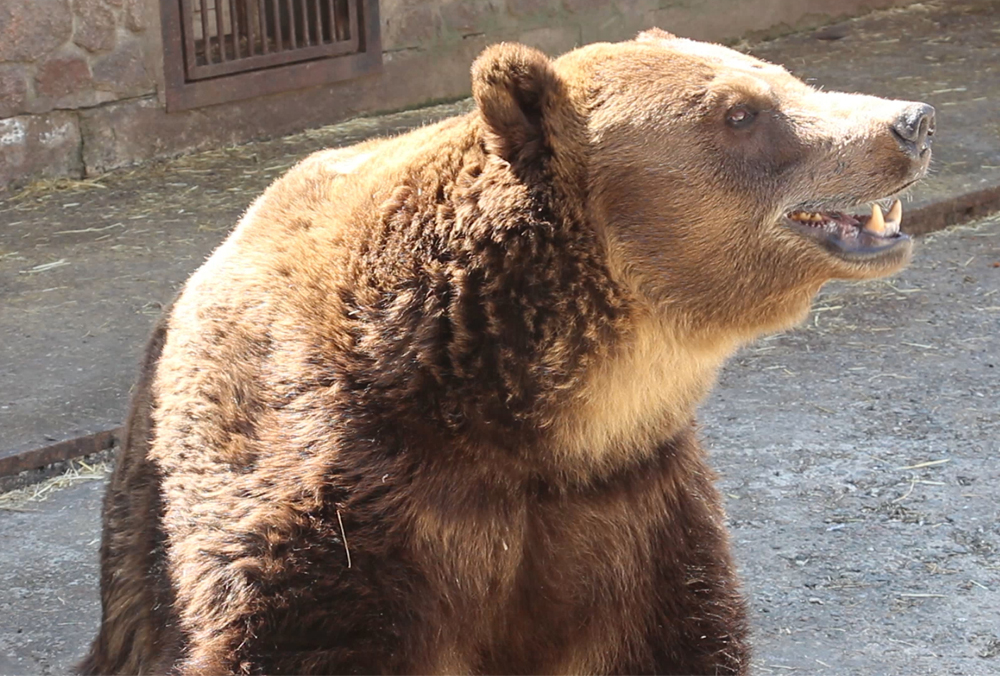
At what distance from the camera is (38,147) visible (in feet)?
24.4

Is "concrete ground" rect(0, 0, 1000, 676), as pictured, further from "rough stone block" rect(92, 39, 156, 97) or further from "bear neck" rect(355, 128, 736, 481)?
"bear neck" rect(355, 128, 736, 481)

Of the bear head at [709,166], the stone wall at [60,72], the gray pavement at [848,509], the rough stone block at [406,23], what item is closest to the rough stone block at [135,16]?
the stone wall at [60,72]

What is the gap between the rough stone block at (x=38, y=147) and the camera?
7340 mm

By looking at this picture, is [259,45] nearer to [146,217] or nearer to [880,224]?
[146,217]

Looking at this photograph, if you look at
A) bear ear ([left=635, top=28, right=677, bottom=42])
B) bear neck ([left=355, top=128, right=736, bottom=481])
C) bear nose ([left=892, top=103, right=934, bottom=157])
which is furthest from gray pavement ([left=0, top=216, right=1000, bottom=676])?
bear ear ([left=635, top=28, right=677, bottom=42])

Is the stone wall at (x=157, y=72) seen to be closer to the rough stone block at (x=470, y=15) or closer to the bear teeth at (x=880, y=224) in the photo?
the rough stone block at (x=470, y=15)

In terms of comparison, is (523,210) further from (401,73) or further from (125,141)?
(401,73)

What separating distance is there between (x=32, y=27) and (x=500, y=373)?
513 centimetres

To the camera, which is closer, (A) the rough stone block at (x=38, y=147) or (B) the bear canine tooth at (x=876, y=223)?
(B) the bear canine tooth at (x=876, y=223)

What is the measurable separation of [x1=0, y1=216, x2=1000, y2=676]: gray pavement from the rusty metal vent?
10.9 feet

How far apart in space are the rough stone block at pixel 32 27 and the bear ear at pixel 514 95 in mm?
4856

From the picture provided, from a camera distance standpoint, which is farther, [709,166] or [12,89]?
[12,89]

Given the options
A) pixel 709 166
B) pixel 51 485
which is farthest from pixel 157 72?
pixel 709 166

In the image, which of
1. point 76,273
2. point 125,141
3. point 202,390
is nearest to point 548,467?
point 202,390
